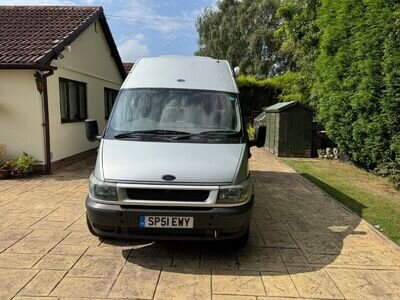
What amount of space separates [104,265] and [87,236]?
0.99 meters

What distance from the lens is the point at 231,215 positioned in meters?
3.91

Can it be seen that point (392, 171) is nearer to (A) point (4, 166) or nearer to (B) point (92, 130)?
(B) point (92, 130)

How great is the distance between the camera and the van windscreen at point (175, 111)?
486 centimetres

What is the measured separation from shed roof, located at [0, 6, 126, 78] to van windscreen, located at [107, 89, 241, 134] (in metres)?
4.95

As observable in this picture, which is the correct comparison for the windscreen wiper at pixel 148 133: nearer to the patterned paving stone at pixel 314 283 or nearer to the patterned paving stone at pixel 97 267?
the patterned paving stone at pixel 97 267

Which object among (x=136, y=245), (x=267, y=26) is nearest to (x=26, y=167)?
(x=136, y=245)

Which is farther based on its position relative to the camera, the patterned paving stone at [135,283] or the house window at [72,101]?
the house window at [72,101]

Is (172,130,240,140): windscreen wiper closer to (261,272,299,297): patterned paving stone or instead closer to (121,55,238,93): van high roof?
(121,55,238,93): van high roof

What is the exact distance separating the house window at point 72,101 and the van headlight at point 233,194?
317 inches

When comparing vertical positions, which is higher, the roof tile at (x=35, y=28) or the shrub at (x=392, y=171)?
the roof tile at (x=35, y=28)

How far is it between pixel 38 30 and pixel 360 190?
389 inches

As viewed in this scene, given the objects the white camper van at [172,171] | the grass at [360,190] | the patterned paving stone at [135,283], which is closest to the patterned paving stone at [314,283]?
the white camper van at [172,171]

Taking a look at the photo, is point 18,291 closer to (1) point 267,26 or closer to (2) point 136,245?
(2) point 136,245

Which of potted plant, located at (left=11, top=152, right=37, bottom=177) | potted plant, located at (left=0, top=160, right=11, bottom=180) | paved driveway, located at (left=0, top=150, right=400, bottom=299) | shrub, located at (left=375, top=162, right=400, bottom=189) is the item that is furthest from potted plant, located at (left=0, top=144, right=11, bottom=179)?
shrub, located at (left=375, top=162, right=400, bottom=189)
